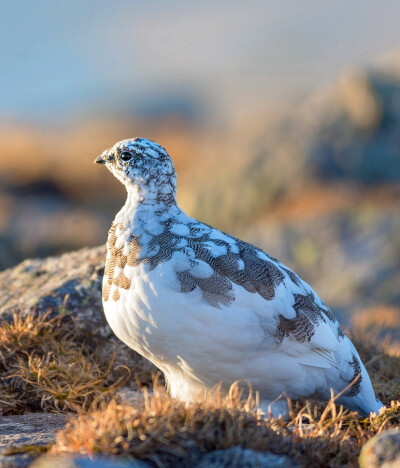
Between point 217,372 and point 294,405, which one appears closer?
point 217,372

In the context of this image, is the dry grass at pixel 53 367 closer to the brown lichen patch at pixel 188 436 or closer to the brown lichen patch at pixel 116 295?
the brown lichen patch at pixel 116 295

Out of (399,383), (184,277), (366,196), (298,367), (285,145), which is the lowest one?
(399,383)

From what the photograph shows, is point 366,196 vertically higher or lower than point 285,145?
lower

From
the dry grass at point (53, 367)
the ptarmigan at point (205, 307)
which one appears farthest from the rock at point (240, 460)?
the dry grass at point (53, 367)

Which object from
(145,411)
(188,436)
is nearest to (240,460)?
(188,436)

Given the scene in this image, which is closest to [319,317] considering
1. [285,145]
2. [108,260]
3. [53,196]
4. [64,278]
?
[108,260]

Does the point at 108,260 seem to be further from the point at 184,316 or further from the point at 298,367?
the point at 298,367

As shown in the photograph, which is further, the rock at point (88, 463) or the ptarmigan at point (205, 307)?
the ptarmigan at point (205, 307)
